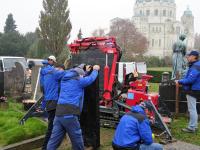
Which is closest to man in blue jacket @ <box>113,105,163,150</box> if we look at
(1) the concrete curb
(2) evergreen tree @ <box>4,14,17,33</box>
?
(1) the concrete curb

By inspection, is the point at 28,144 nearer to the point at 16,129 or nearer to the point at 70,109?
the point at 16,129

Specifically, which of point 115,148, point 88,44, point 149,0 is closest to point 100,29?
point 149,0

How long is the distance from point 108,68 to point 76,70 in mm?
3482

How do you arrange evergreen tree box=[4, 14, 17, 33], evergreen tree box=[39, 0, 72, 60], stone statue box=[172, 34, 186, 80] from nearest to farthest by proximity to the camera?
stone statue box=[172, 34, 186, 80] → evergreen tree box=[39, 0, 72, 60] → evergreen tree box=[4, 14, 17, 33]

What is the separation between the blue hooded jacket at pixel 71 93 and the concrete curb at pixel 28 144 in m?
1.60

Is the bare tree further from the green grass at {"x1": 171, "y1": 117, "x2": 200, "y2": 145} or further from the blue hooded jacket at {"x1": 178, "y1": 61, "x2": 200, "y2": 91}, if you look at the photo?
the blue hooded jacket at {"x1": 178, "y1": 61, "x2": 200, "y2": 91}

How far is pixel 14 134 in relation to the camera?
26.2 feet

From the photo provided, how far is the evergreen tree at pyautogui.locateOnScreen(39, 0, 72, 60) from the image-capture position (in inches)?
1674

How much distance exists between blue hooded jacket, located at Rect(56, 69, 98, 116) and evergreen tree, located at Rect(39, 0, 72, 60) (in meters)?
A: 35.8

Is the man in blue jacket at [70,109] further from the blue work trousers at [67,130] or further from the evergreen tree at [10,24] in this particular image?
the evergreen tree at [10,24]

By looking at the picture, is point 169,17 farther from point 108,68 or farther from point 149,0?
point 108,68

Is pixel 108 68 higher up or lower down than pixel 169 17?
lower down

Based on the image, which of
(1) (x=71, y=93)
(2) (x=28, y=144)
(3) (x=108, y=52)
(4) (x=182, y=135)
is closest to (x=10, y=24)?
(3) (x=108, y=52)

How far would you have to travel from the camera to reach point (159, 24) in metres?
133
